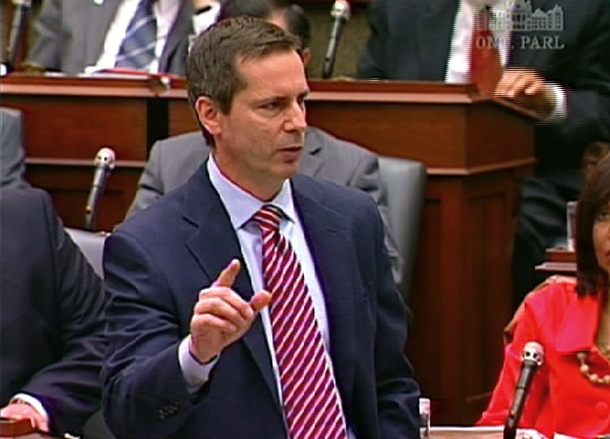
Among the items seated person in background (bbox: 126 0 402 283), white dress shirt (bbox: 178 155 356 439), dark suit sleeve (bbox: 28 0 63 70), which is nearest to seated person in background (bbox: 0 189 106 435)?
seated person in background (bbox: 126 0 402 283)

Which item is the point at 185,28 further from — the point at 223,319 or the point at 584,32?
the point at 223,319

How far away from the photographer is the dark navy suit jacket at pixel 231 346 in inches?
97.7

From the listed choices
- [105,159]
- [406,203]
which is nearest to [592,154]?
[406,203]

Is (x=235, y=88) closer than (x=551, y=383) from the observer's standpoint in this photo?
Yes

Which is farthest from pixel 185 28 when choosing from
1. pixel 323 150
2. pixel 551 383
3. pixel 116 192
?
pixel 551 383

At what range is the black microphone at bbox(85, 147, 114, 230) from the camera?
4309 millimetres

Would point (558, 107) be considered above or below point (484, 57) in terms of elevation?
below

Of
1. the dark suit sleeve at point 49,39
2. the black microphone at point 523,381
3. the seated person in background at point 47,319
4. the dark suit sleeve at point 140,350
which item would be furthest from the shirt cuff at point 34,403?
the dark suit sleeve at point 49,39

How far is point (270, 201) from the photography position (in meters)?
2.66

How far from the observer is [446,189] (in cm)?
423

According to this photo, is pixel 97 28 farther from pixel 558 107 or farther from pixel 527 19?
pixel 558 107

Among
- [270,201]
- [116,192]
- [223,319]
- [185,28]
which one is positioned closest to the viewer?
[223,319]

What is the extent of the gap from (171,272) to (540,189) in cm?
201

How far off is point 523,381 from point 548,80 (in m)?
1.75
